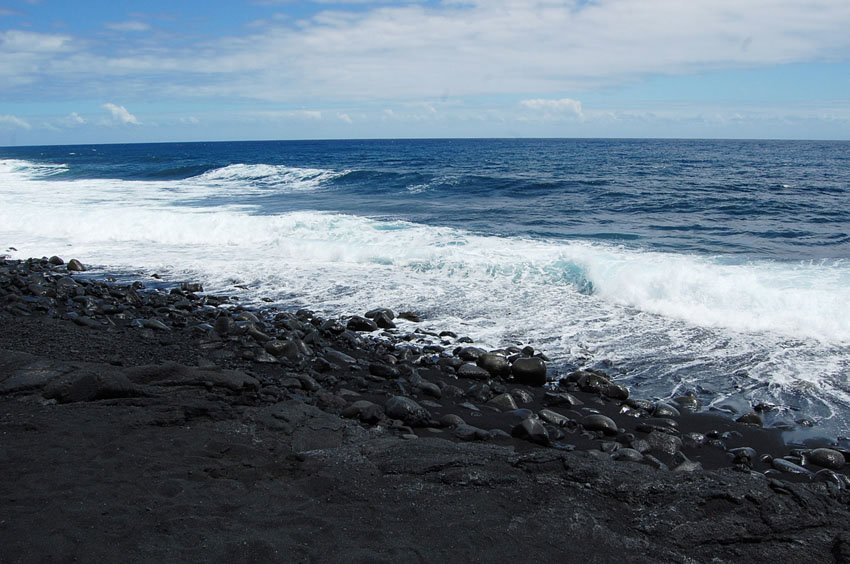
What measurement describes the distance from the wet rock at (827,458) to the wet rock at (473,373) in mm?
3544

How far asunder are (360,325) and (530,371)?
305cm

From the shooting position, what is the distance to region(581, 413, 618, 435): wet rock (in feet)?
20.7

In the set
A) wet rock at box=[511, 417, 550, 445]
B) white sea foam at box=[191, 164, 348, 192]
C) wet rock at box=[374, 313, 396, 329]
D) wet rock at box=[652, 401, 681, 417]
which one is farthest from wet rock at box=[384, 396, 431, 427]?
white sea foam at box=[191, 164, 348, 192]

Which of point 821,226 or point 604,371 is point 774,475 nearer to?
Result: point 604,371

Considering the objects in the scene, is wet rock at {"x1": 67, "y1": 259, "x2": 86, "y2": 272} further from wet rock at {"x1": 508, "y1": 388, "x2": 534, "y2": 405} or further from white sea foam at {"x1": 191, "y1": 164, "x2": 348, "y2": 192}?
white sea foam at {"x1": 191, "y1": 164, "x2": 348, "y2": 192}

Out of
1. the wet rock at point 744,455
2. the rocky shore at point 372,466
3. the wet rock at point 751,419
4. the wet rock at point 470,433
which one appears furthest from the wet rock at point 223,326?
the wet rock at point 751,419

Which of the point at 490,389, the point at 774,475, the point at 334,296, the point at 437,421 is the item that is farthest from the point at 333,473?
the point at 334,296

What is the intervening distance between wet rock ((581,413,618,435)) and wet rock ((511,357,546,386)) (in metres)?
1.26

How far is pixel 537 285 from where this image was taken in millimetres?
12344

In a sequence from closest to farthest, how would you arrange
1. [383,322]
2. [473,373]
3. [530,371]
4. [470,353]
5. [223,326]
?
1. [530,371]
2. [473,373]
3. [470,353]
4. [223,326]
5. [383,322]

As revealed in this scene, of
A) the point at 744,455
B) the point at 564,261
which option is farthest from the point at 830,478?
the point at 564,261

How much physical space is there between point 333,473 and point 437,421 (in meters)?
1.84

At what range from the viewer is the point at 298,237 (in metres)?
17.0

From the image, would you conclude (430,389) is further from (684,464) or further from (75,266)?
(75,266)
